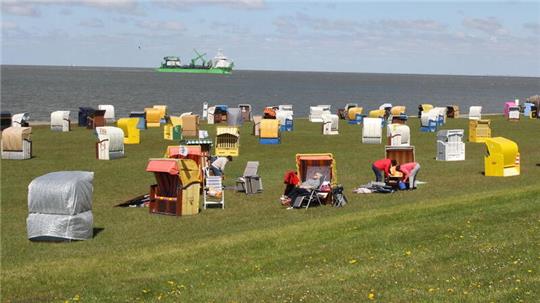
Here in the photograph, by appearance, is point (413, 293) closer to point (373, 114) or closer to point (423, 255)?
point (423, 255)

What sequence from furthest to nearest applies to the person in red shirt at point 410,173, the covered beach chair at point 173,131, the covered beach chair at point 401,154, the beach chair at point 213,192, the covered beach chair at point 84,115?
1. the covered beach chair at point 84,115
2. the covered beach chair at point 173,131
3. the covered beach chair at point 401,154
4. the person in red shirt at point 410,173
5. the beach chair at point 213,192

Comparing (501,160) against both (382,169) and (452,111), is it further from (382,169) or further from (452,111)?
(452,111)

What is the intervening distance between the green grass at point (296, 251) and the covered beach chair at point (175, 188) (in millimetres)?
531

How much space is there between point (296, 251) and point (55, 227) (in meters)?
5.75

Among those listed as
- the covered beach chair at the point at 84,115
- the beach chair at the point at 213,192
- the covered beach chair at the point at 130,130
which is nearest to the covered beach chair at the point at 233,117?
the covered beach chair at the point at 84,115

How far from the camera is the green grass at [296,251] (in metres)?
11.7

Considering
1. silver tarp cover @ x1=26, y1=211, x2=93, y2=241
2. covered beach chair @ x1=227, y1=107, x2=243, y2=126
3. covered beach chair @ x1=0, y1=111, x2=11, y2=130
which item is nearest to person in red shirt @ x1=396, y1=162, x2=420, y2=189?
silver tarp cover @ x1=26, y1=211, x2=93, y2=241

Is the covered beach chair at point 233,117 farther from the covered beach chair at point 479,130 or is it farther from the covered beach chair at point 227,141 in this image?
the covered beach chair at point 227,141

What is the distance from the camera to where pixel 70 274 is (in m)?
13.8

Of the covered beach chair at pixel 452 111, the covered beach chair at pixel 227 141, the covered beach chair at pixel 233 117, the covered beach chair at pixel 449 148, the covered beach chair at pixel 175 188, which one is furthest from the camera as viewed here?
the covered beach chair at pixel 452 111

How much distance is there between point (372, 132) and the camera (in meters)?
44.2

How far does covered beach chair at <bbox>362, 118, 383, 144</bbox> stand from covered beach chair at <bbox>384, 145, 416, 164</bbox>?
15.0 metres

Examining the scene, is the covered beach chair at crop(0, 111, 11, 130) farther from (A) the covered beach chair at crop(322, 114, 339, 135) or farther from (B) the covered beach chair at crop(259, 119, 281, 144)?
(A) the covered beach chair at crop(322, 114, 339, 135)

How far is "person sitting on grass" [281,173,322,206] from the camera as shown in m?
22.1
